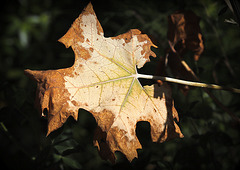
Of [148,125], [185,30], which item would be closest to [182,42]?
[185,30]

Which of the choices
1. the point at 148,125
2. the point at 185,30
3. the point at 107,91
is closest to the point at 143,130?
the point at 148,125

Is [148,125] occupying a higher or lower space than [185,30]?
lower

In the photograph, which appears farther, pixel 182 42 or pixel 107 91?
pixel 182 42

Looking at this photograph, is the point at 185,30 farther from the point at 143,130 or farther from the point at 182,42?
the point at 143,130

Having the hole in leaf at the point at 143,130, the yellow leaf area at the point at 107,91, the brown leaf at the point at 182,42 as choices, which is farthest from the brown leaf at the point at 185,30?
the hole in leaf at the point at 143,130

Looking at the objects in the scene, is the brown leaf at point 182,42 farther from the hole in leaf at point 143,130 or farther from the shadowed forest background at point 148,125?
the hole in leaf at point 143,130

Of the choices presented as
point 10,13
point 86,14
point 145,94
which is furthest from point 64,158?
point 10,13

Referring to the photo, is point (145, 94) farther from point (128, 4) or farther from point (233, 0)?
point (128, 4)

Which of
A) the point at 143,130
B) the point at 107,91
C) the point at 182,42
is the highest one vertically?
the point at 182,42
